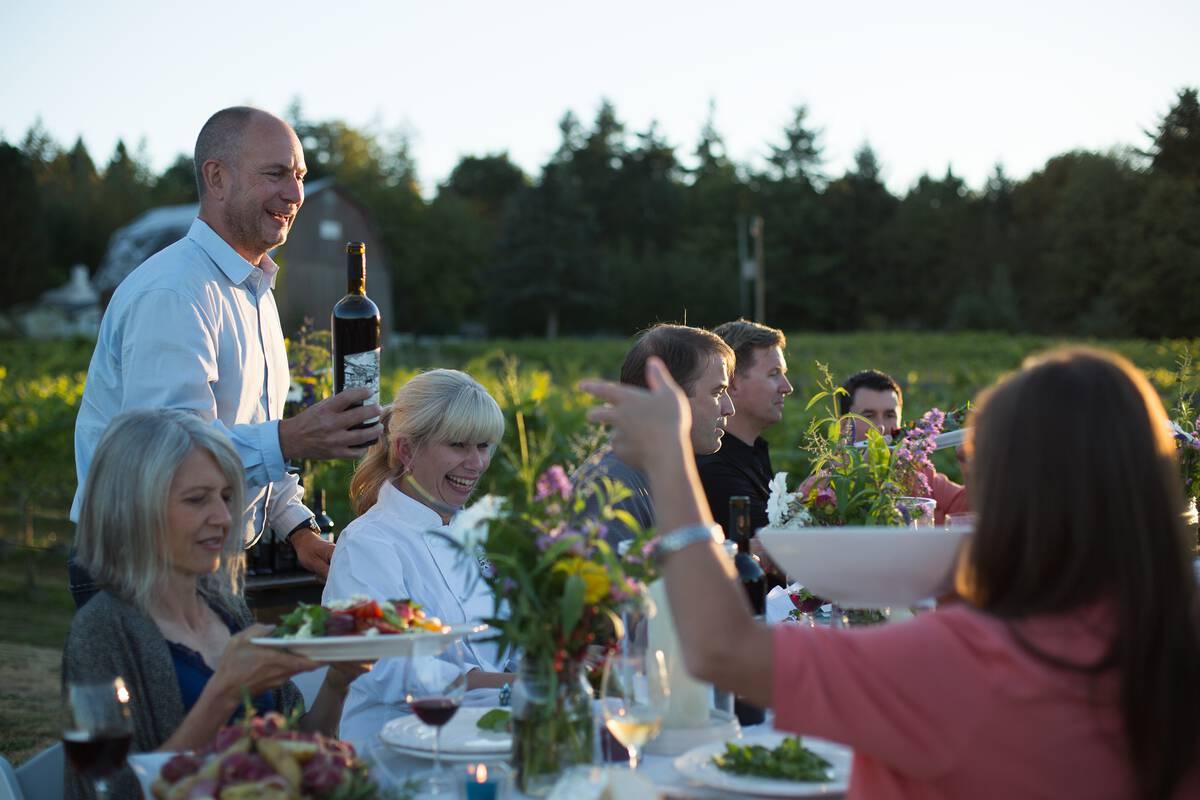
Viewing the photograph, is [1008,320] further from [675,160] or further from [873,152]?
[675,160]

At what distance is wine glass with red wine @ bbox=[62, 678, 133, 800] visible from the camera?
2.00m

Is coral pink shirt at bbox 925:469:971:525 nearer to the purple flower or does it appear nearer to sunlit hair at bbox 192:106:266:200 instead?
sunlit hair at bbox 192:106:266:200

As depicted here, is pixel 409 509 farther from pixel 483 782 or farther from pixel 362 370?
pixel 483 782

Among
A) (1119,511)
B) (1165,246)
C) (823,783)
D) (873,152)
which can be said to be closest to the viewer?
(1119,511)

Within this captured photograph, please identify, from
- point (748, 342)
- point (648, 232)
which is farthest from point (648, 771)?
point (648, 232)

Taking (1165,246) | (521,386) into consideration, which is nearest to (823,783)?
(521,386)

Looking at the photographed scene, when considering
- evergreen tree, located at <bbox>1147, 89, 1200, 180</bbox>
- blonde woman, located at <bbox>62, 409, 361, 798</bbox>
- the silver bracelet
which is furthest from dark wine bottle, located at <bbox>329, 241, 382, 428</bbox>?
evergreen tree, located at <bbox>1147, 89, 1200, 180</bbox>

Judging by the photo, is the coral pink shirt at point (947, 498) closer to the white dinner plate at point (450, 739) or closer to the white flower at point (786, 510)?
the white flower at point (786, 510)

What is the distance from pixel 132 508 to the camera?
2523 millimetres

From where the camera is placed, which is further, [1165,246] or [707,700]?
[1165,246]

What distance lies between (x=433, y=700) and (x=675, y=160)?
66567mm

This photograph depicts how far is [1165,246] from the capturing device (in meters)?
19.0

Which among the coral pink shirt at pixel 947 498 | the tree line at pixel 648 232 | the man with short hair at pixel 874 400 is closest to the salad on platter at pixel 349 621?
the coral pink shirt at pixel 947 498

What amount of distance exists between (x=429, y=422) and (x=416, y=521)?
29cm
